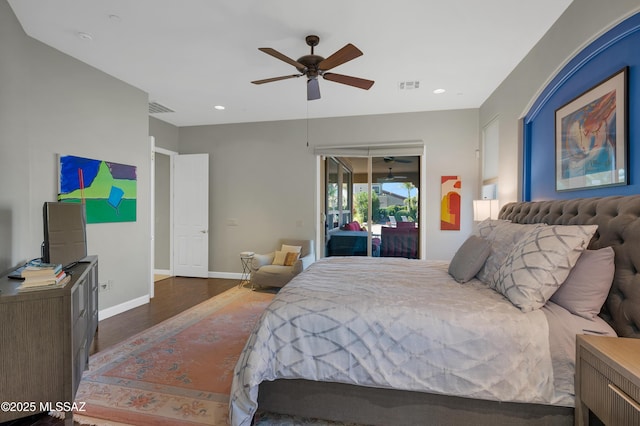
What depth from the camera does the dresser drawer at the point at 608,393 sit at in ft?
3.33

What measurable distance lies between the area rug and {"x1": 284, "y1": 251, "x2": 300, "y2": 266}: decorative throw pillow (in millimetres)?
1402

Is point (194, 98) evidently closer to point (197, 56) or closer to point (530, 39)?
point (197, 56)

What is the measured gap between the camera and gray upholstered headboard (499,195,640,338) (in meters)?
1.48

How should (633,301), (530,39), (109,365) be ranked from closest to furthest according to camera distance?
1. (633,301)
2. (109,365)
3. (530,39)

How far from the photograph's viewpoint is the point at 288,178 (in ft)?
17.7

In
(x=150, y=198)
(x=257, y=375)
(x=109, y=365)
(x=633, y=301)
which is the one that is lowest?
(x=109, y=365)

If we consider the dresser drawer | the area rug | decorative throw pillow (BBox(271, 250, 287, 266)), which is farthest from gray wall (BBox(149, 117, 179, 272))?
the dresser drawer

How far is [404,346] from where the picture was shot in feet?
5.16

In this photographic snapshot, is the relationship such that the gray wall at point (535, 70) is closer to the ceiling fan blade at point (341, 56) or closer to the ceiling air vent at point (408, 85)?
the ceiling air vent at point (408, 85)

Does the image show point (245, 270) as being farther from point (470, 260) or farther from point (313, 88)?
point (470, 260)

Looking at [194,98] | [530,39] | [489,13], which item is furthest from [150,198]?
[530,39]

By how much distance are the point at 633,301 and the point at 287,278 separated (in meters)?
3.71

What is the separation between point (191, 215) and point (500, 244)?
16.6 ft

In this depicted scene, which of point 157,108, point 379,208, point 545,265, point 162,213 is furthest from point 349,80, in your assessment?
point 162,213
